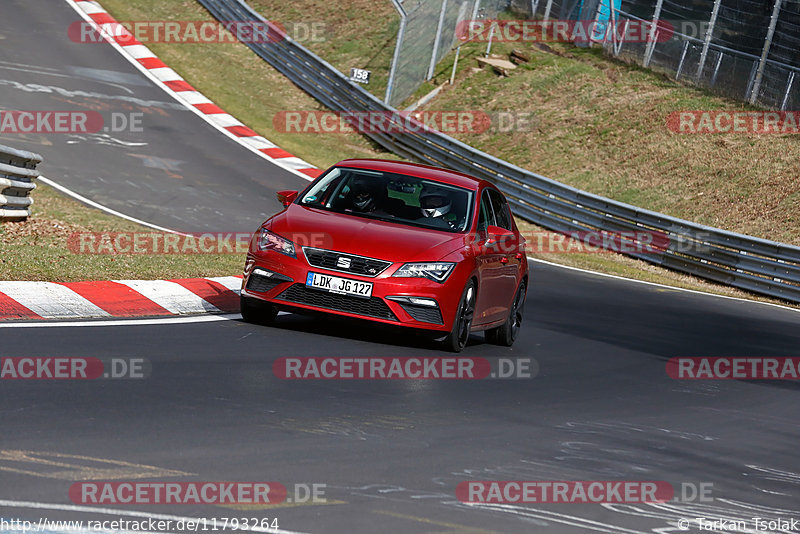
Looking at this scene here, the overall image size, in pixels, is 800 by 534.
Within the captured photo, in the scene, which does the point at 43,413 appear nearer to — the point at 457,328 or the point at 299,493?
the point at 299,493

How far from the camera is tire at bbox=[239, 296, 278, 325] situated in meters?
10.5

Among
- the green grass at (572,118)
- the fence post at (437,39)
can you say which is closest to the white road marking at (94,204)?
the green grass at (572,118)

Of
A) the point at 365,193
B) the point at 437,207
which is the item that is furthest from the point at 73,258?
the point at 437,207

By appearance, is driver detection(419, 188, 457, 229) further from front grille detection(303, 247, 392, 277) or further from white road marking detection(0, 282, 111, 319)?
white road marking detection(0, 282, 111, 319)

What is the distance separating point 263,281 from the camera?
10.1 m

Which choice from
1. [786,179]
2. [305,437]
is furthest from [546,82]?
[305,437]

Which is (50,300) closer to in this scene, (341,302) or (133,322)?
(133,322)

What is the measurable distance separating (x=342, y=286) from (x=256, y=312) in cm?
110

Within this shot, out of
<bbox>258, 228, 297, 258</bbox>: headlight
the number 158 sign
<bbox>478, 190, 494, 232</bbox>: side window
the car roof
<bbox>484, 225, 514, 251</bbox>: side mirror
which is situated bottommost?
<bbox>258, 228, 297, 258</bbox>: headlight

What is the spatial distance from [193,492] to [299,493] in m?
0.49

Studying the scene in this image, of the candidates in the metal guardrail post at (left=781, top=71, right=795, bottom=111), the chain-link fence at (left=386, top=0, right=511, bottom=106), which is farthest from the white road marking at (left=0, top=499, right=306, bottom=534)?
the metal guardrail post at (left=781, top=71, right=795, bottom=111)

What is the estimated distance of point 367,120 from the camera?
3155 centimetres

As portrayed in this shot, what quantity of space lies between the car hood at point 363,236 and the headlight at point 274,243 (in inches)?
1.9

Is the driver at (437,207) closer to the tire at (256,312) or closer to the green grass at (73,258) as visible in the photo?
the tire at (256,312)
